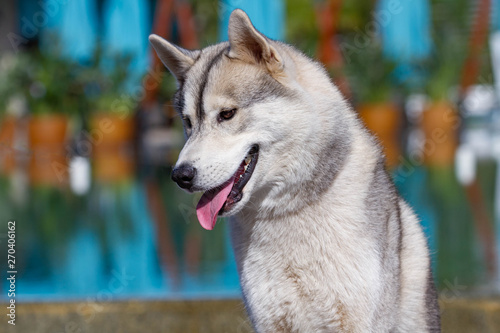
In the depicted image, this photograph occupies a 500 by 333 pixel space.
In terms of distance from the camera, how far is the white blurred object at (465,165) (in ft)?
29.4

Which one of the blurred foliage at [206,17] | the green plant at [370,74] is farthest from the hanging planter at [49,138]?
the green plant at [370,74]

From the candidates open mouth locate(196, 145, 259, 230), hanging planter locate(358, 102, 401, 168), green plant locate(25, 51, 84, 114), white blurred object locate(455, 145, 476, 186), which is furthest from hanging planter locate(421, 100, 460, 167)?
open mouth locate(196, 145, 259, 230)

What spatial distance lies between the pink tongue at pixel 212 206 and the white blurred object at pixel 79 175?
19.9 ft

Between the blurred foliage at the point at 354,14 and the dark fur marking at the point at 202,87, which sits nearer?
the dark fur marking at the point at 202,87

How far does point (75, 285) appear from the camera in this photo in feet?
16.5

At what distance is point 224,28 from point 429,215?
203 inches

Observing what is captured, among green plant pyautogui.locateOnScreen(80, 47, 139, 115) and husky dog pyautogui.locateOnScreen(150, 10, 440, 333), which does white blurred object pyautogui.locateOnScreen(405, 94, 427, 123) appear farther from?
husky dog pyautogui.locateOnScreen(150, 10, 440, 333)

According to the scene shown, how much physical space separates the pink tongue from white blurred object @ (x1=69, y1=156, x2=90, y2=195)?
239 inches

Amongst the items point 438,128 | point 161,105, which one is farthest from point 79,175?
point 438,128

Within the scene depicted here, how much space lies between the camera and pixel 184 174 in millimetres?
2795

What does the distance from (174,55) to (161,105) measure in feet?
27.3

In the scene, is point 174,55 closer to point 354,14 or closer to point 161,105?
point 161,105

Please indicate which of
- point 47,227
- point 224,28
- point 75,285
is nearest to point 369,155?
point 75,285

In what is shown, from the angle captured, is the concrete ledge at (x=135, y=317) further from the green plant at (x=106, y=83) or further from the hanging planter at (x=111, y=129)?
the green plant at (x=106, y=83)
